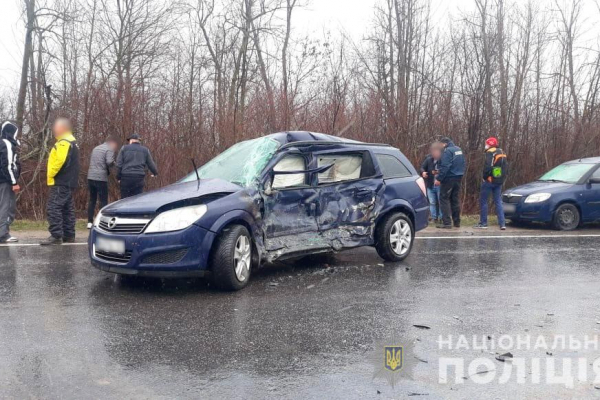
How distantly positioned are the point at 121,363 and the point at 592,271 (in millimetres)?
5910

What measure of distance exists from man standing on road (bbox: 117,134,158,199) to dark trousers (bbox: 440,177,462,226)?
5.87 metres

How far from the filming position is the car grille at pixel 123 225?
559cm

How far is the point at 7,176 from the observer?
9188 millimetres

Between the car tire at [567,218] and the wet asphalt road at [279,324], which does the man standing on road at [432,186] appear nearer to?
the car tire at [567,218]

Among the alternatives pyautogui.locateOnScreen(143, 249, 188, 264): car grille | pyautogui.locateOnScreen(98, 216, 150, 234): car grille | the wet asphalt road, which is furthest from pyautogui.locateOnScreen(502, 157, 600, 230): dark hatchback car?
pyautogui.locateOnScreen(98, 216, 150, 234): car grille

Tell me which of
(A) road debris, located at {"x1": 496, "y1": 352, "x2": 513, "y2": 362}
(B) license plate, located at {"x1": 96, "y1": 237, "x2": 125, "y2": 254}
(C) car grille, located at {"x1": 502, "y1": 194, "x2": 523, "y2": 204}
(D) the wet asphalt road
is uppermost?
(C) car grille, located at {"x1": 502, "y1": 194, "x2": 523, "y2": 204}

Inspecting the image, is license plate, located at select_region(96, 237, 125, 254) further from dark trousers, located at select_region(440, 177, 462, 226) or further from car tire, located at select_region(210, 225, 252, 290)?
dark trousers, located at select_region(440, 177, 462, 226)

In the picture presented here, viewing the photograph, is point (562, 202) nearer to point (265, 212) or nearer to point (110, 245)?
point (265, 212)

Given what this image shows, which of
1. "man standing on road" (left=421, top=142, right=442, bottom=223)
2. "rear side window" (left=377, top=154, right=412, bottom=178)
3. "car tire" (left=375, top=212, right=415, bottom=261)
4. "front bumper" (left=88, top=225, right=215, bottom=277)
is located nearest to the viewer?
"front bumper" (left=88, top=225, right=215, bottom=277)

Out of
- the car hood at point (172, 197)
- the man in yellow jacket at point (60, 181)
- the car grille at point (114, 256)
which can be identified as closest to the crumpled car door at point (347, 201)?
the car hood at point (172, 197)

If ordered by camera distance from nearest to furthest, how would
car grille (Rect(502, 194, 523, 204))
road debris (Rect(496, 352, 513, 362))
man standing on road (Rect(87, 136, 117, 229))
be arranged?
road debris (Rect(496, 352, 513, 362)) → man standing on road (Rect(87, 136, 117, 229)) → car grille (Rect(502, 194, 523, 204))

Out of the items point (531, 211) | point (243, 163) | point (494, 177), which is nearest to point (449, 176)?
point (494, 177)

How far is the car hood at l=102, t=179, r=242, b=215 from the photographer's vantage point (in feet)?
18.6

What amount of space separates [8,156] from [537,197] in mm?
9981
